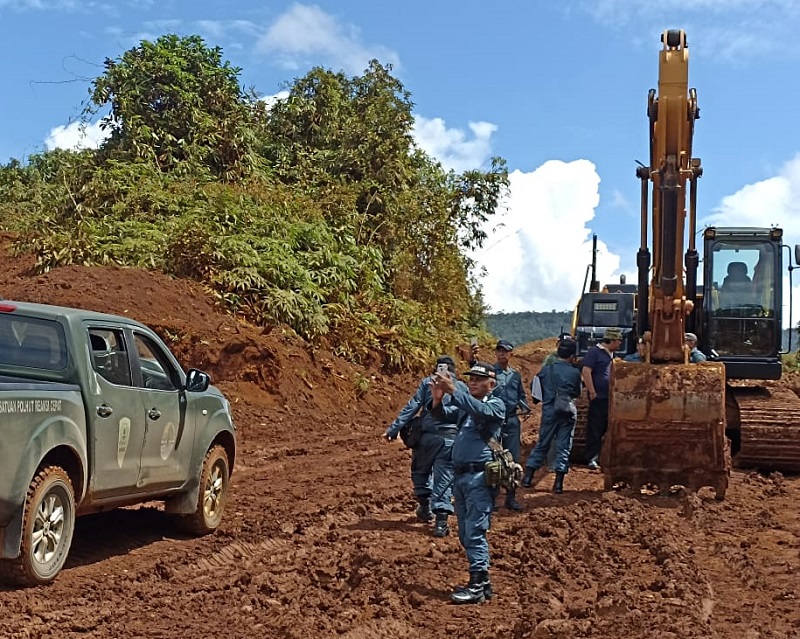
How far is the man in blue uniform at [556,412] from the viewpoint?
1195cm

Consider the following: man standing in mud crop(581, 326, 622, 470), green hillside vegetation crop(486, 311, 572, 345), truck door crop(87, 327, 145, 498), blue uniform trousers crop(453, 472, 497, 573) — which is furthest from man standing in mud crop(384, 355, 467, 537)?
green hillside vegetation crop(486, 311, 572, 345)

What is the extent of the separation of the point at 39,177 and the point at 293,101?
Answer: 1023 centimetres

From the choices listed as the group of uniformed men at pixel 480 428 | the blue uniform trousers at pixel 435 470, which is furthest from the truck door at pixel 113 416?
the blue uniform trousers at pixel 435 470

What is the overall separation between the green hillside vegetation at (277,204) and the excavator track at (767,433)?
1020 cm

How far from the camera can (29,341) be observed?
25.3ft

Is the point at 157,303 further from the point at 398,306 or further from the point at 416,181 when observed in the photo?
the point at 416,181

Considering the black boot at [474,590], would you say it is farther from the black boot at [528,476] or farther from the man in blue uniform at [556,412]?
the black boot at [528,476]

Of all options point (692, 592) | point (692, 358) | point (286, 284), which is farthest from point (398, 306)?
point (692, 592)

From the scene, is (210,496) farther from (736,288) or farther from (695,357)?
(736,288)

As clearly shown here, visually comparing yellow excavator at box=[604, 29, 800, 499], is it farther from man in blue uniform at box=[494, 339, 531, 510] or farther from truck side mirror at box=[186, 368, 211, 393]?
truck side mirror at box=[186, 368, 211, 393]

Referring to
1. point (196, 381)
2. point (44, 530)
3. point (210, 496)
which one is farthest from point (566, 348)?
point (44, 530)

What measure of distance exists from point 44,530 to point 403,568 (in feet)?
8.20

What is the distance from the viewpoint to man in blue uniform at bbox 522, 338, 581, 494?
1195 cm

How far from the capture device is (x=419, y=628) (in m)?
6.43
